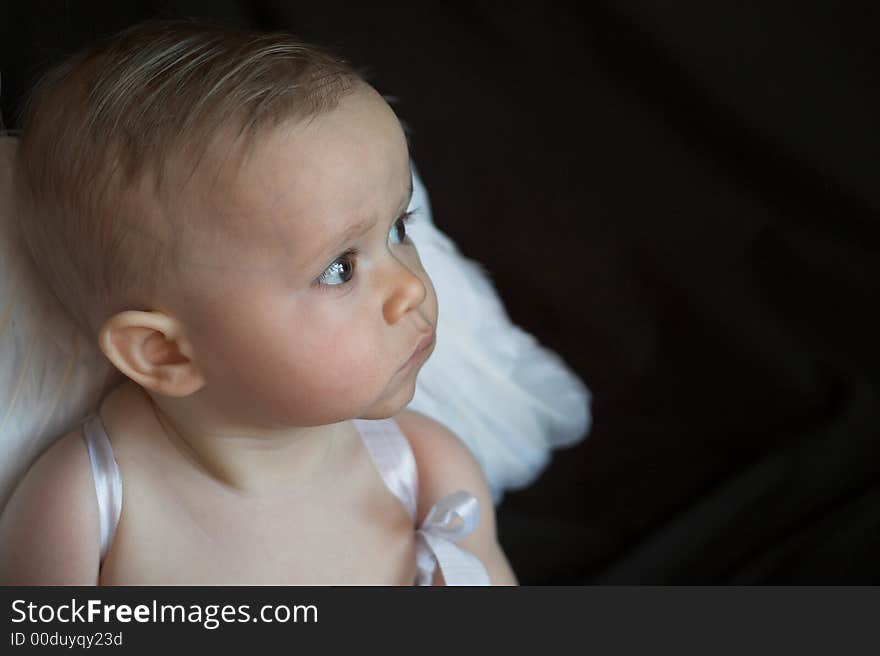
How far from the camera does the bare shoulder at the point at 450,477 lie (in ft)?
3.98

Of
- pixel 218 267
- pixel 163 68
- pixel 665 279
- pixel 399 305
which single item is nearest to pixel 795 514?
pixel 665 279

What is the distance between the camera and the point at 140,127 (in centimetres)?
87

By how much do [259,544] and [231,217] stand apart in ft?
1.24

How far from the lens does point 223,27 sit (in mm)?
1000

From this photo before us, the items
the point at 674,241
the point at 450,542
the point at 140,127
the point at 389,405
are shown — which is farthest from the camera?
the point at 674,241

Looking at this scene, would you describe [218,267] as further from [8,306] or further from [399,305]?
[8,306]

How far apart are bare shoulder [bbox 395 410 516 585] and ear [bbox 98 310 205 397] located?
13.3 inches

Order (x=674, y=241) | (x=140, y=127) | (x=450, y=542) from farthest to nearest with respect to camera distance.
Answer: (x=674, y=241)
(x=450, y=542)
(x=140, y=127)

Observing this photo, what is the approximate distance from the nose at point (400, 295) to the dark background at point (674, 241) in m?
0.43

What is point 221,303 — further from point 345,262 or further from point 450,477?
point 450,477

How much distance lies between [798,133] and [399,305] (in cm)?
68

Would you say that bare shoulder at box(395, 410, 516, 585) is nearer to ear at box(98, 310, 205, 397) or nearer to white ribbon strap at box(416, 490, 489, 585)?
white ribbon strap at box(416, 490, 489, 585)

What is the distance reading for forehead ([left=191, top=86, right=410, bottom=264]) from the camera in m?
0.87

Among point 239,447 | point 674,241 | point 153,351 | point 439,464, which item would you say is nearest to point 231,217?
point 153,351
